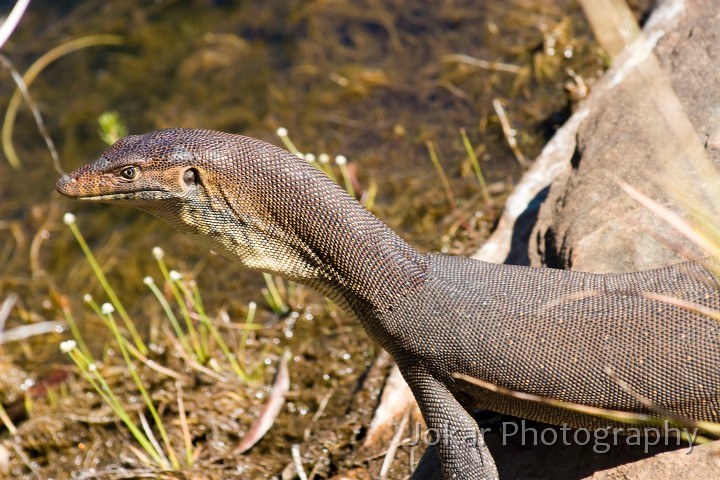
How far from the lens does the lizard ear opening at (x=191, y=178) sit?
197 inches

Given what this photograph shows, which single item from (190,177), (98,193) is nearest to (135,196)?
(98,193)

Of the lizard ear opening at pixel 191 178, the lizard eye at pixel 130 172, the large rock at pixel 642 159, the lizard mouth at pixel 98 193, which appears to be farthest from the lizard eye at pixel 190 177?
the large rock at pixel 642 159

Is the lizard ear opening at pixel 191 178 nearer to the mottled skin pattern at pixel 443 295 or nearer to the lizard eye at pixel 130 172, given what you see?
the mottled skin pattern at pixel 443 295

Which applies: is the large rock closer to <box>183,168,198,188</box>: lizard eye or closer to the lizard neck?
the lizard neck

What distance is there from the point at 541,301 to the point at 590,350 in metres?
0.38

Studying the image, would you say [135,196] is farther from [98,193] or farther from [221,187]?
[221,187]

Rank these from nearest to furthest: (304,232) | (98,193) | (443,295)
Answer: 1. (443,295)
2. (304,232)
3. (98,193)

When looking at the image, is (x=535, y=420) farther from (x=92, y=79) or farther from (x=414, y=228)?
(x=92, y=79)

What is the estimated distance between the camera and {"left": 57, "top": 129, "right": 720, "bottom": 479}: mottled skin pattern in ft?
13.6

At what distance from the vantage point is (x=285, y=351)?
6.79m

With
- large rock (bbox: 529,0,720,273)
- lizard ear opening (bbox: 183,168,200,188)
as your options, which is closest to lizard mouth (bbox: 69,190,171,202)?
lizard ear opening (bbox: 183,168,200,188)

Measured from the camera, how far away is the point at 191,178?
5.02 metres

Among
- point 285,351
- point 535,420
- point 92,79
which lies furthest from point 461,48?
point 535,420

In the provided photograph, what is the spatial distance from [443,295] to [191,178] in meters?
1.64
